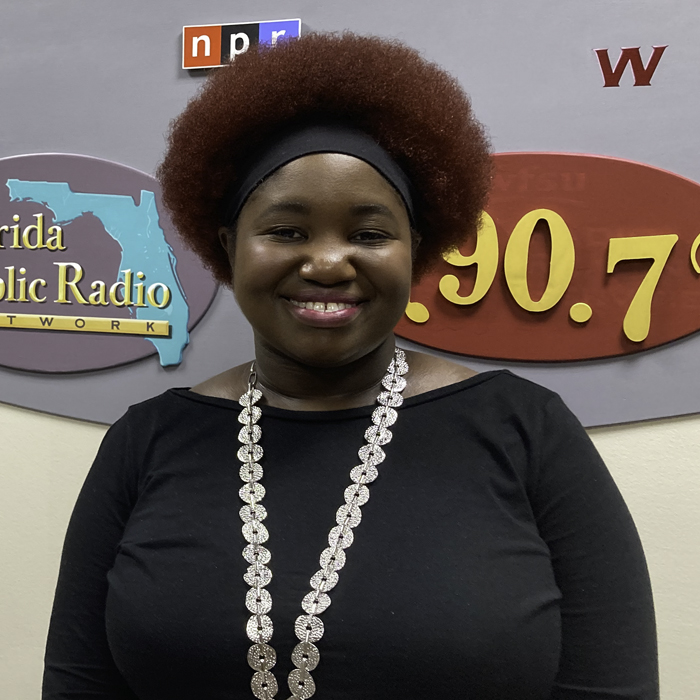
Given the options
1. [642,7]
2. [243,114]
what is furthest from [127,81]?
[642,7]

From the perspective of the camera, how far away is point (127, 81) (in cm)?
104

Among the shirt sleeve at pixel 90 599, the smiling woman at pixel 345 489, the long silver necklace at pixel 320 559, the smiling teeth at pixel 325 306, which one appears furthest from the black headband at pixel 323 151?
the shirt sleeve at pixel 90 599

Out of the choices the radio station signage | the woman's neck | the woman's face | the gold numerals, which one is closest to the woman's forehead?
the woman's face

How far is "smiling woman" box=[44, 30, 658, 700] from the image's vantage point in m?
0.57

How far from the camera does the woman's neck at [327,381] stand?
27.2 inches

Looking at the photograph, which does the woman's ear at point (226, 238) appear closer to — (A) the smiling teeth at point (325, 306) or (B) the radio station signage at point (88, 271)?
(A) the smiling teeth at point (325, 306)

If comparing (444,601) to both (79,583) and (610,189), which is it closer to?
(79,583)

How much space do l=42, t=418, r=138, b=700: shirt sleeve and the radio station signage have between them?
37 centimetres

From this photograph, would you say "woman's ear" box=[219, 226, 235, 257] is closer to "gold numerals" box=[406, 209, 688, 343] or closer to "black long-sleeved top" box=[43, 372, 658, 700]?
"black long-sleeved top" box=[43, 372, 658, 700]

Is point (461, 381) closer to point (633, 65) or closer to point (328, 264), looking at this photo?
point (328, 264)

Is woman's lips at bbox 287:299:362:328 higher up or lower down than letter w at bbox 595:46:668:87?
lower down

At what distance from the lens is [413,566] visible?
58 cm

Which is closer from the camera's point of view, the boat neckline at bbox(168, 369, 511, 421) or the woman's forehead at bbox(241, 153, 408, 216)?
the woman's forehead at bbox(241, 153, 408, 216)

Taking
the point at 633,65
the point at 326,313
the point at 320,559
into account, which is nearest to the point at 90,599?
the point at 320,559
